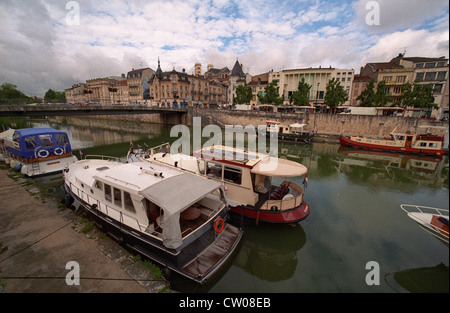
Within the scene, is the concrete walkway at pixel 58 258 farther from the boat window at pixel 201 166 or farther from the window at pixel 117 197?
the boat window at pixel 201 166

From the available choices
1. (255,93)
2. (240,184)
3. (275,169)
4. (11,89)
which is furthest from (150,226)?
(11,89)

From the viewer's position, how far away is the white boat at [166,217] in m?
5.87

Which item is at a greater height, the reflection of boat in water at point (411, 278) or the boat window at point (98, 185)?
the boat window at point (98, 185)

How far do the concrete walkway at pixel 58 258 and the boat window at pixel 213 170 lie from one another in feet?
16.1

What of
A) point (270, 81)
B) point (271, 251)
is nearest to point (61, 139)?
point (271, 251)

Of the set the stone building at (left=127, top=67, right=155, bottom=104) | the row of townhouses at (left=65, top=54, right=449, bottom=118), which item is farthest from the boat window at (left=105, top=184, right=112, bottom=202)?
the stone building at (left=127, top=67, right=155, bottom=104)

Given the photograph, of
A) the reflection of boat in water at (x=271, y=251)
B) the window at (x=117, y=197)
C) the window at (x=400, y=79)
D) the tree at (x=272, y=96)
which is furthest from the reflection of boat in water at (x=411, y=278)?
the window at (x=400, y=79)

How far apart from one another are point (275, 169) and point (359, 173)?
14.5 metres

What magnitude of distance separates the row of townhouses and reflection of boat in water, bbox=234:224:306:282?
133 ft

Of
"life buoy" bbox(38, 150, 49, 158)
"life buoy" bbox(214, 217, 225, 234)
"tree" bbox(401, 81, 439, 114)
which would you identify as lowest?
"life buoy" bbox(214, 217, 225, 234)

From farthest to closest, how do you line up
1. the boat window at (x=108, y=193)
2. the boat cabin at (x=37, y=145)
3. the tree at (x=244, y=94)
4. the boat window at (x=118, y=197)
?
the tree at (x=244, y=94) < the boat cabin at (x=37, y=145) < the boat window at (x=108, y=193) < the boat window at (x=118, y=197)

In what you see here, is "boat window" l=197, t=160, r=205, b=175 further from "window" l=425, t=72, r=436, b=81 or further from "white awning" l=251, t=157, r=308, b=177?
"window" l=425, t=72, r=436, b=81

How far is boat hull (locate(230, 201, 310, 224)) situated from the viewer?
891cm
